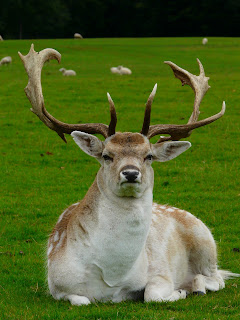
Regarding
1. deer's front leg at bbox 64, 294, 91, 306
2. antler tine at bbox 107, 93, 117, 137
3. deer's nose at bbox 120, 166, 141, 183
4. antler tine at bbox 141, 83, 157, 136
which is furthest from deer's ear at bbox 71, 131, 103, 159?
deer's front leg at bbox 64, 294, 91, 306

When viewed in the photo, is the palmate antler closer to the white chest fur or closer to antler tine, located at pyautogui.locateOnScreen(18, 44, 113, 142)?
antler tine, located at pyautogui.locateOnScreen(18, 44, 113, 142)

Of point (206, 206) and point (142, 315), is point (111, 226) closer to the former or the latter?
point (142, 315)

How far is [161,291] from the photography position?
6730 mm

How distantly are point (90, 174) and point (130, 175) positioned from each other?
25.7 feet

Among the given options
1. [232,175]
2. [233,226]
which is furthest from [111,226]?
[232,175]

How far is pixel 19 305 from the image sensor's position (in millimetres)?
6633

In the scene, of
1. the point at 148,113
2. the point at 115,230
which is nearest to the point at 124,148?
the point at 148,113

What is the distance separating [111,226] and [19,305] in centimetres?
124

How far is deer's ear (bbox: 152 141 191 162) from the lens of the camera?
664 centimetres

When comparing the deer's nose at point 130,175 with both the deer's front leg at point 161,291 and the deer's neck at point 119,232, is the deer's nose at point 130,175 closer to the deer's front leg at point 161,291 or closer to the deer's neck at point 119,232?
the deer's neck at point 119,232

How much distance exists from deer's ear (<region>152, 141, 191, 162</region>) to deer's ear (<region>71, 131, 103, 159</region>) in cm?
52

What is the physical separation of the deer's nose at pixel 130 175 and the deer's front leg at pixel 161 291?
4.20ft
